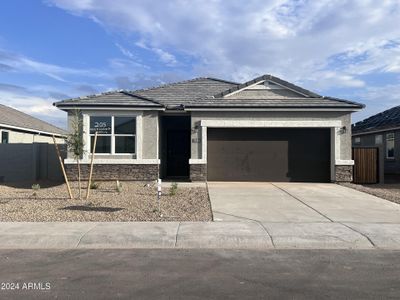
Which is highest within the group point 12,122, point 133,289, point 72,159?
point 12,122

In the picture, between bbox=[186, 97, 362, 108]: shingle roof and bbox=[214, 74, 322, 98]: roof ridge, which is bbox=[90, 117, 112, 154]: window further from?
bbox=[214, 74, 322, 98]: roof ridge

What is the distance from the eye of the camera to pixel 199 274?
7.14 meters

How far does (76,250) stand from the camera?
29.5 ft

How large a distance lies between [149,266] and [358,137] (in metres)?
27.7

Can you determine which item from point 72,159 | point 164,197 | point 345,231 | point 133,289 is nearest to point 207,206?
point 164,197

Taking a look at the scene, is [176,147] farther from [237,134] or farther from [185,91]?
[237,134]

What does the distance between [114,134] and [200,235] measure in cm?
1181

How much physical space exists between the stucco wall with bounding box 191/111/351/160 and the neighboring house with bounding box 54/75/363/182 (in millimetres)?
43

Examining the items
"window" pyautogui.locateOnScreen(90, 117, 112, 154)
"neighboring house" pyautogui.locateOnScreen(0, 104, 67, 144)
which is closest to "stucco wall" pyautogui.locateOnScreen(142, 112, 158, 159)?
"window" pyautogui.locateOnScreen(90, 117, 112, 154)

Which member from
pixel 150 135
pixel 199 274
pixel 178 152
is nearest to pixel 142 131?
pixel 150 135

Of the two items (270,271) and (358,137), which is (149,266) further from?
(358,137)

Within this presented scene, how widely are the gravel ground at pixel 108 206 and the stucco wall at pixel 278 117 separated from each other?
3.60 metres

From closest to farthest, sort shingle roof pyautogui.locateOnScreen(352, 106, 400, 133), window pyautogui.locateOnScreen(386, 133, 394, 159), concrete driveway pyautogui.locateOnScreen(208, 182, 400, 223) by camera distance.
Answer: concrete driveway pyautogui.locateOnScreen(208, 182, 400, 223) < window pyautogui.locateOnScreen(386, 133, 394, 159) < shingle roof pyautogui.locateOnScreen(352, 106, 400, 133)

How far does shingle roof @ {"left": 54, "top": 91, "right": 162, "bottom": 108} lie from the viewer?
67.5 feet
